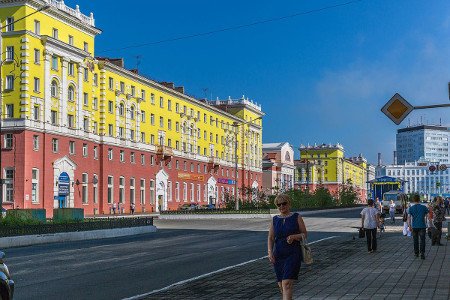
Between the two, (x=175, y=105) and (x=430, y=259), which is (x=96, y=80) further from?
(x=430, y=259)

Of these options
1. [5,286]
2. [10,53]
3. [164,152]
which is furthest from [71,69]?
[5,286]

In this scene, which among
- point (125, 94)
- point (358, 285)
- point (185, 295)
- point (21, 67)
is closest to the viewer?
point (185, 295)

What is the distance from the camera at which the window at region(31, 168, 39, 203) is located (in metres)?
60.4

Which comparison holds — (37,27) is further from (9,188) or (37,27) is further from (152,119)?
(152,119)

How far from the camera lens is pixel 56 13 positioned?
63500mm

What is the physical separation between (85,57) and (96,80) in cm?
430

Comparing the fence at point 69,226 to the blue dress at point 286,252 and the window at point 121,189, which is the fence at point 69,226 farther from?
the window at point 121,189

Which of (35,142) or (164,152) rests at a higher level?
(164,152)

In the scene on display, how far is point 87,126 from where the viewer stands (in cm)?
7100

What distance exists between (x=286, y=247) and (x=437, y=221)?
17.5m

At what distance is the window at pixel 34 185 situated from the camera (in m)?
60.4

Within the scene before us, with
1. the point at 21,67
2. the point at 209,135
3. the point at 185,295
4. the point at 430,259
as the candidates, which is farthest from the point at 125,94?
the point at 185,295

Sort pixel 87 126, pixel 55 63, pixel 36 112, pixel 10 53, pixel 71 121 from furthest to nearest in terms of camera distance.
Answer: pixel 87 126 → pixel 71 121 → pixel 55 63 → pixel 36 112 → pixel 10 53

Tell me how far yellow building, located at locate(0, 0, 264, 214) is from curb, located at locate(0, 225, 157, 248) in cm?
1420
